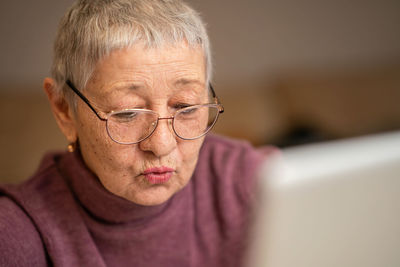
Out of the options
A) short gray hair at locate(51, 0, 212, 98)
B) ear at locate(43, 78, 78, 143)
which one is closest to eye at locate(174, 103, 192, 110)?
short gray hair at locate(51, 0, 212, 98)

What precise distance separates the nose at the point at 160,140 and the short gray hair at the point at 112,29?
0.17 metres

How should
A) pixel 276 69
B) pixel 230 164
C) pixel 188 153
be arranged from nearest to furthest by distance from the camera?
pixel 188 153 < pixel 230 164 < pixel 276 69

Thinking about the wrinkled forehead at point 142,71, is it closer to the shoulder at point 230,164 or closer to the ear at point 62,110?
the ear at point 62,110

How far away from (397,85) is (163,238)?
9.67 ft

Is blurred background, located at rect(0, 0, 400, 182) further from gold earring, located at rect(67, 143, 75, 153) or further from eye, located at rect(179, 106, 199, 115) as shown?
eye, located at rect(179, 106, 199, 115)

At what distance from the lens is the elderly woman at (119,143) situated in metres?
0.80

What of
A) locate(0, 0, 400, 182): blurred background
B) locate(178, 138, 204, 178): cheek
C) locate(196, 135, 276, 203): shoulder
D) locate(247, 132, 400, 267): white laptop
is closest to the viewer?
locate(247, 132, 400, 267): white laptop

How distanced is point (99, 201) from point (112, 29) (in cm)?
44

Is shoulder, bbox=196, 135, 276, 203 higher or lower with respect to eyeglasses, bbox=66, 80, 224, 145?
lower

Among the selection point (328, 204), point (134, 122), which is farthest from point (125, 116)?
point (328, 204)

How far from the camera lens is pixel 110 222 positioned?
0.98 meters

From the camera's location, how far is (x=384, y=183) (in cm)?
48

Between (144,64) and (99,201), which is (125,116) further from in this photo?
(99,201)

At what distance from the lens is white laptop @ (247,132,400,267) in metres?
0.43
